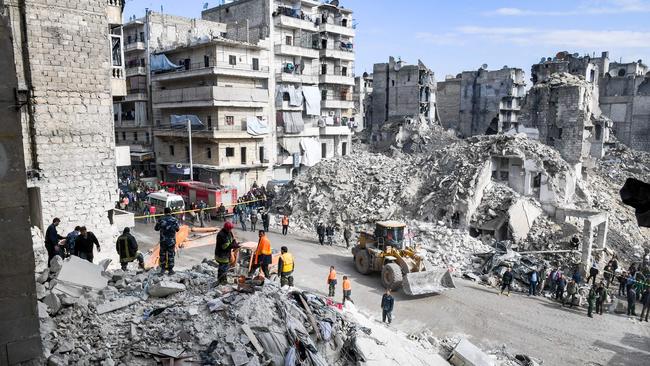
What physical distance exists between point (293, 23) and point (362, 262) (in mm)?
24430

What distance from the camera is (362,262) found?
17.6 m

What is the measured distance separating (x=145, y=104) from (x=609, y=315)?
33684 mm

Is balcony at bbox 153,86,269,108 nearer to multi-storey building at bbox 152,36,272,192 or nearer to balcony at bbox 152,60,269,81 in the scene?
multi-storey building at bbox 152,36,272,192

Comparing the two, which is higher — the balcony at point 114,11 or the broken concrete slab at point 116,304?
the balcony at point 114,11

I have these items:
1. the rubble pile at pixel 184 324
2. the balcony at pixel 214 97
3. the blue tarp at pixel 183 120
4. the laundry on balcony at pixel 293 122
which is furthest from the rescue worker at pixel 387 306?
the laundry on balcony at pixel 293 122

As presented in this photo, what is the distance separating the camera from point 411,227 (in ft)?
73.6

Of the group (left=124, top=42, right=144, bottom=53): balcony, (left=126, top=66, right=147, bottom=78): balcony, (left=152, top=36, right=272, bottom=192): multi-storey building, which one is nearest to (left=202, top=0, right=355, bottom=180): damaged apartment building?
(left=152, top=36, right=272, bottom=192): multi-storey building

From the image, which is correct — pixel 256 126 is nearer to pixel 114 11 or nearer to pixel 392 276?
pixel 114 11

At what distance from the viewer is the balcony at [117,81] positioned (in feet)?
47.4

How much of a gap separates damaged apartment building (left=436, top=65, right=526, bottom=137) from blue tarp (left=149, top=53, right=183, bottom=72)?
37867 millimetres

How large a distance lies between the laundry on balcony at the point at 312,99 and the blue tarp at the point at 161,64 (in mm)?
9847

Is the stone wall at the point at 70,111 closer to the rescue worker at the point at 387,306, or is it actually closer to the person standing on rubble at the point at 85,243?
the person standing on rubble at the point at 85,243

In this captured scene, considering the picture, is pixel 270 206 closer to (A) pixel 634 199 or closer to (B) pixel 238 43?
(B) pixel 238 43

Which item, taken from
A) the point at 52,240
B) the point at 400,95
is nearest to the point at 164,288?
the point at 52,240
